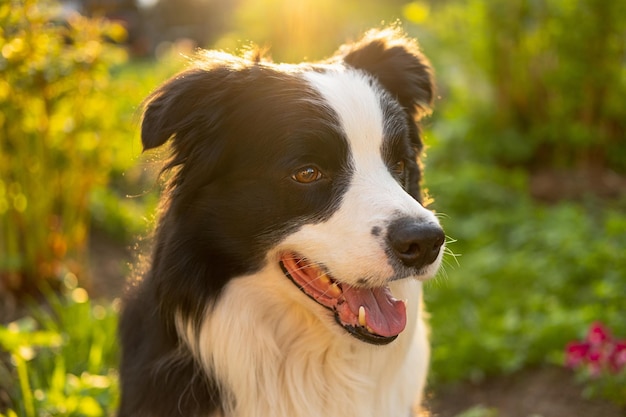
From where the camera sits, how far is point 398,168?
9.31ft

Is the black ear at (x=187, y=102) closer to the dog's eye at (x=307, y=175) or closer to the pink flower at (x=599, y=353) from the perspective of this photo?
the dog's eye at (x=307, y=175)

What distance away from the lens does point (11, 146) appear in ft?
14.7

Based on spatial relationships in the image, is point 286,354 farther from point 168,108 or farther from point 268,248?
point 168,108

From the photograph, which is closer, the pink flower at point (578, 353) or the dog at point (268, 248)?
the dog at point (268, 248)

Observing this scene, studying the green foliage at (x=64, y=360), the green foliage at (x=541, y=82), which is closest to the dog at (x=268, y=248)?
the green foliage at (x=64, y=360)

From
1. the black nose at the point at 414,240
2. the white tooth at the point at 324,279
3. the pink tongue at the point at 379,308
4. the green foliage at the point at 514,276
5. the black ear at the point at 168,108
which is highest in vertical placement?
the black ear at the point at 168,108

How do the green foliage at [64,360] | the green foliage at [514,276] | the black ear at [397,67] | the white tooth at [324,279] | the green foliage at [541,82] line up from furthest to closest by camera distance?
the green foliage at [541,82], the green foliage at [514,276], the green foliage at [64,360], the black ear at [397,67], the white tooth at [324,279]

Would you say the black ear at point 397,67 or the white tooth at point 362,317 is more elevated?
the black ear at point 397,67

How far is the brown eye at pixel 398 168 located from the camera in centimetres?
279

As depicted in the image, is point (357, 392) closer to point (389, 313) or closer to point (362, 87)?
point (389, 313)

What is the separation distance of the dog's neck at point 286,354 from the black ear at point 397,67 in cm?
85

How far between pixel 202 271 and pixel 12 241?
2.51m

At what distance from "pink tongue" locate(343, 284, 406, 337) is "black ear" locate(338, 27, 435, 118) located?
0.93 metres

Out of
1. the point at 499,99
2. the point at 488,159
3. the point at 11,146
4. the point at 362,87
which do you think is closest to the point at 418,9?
the point at 499,99
